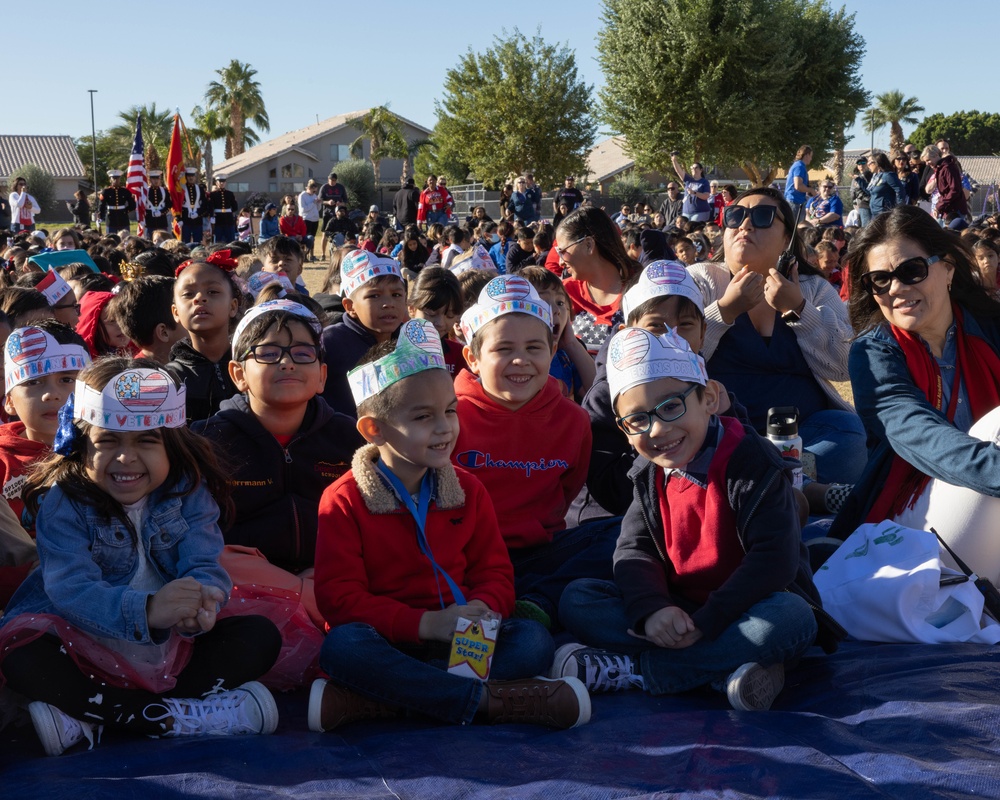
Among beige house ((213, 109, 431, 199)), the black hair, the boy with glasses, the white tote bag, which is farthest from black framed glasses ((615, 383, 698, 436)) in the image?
beige house ((213, 109, 431, 199))

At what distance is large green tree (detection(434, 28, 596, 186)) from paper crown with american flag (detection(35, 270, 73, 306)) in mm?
37881

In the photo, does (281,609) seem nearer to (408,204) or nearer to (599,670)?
(599,670)

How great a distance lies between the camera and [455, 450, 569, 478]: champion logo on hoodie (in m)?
4.07

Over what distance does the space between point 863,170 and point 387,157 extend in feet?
159

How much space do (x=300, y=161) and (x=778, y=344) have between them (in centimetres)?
6742

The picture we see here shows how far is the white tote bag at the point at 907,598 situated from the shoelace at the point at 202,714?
1987mm

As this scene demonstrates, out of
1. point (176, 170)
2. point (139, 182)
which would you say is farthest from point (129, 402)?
point (176, 170)

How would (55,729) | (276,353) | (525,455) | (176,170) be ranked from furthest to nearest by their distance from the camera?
1. (176,170)
2. (525,455)
3. (276,353)
4. (55,729)

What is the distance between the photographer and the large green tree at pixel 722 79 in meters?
34.0

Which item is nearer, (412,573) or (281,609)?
(412,573)

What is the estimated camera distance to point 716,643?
3.23 meters

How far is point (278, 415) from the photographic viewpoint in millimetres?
4027

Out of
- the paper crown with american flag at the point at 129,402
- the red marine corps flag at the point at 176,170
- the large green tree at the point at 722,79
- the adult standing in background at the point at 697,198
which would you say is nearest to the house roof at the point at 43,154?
the large green tree at the point at 722,79

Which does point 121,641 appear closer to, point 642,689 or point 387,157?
point 642,689
